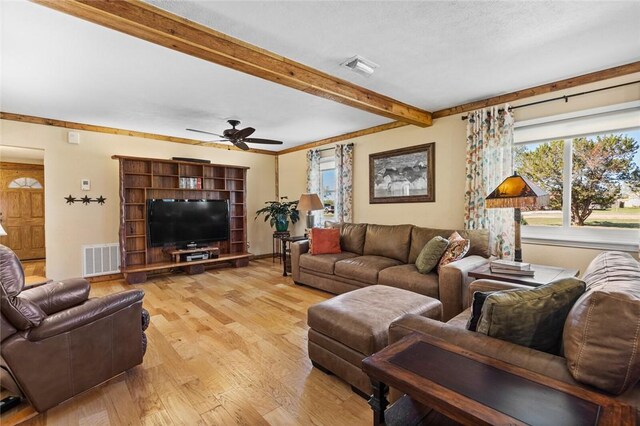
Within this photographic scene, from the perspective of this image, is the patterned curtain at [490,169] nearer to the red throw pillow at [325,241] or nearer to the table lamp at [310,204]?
the red throw pillow at [325,241]

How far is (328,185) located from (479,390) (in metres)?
5.39

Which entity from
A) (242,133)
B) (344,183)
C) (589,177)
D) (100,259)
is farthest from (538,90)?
(100,259)

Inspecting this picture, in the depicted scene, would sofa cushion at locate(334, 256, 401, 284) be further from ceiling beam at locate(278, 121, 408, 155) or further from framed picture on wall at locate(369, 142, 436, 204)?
ceiling beam at locate(278, 121, 408, 155)

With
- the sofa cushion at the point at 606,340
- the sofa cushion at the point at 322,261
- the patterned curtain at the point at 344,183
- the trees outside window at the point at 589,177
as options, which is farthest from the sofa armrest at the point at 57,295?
the trees outside window at the point at 589,177

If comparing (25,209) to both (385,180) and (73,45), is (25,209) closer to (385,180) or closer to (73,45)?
(73,45)

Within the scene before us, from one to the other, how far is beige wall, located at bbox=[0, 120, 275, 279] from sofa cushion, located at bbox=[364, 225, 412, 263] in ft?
13.3

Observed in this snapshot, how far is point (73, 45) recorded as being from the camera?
2430 millimetres

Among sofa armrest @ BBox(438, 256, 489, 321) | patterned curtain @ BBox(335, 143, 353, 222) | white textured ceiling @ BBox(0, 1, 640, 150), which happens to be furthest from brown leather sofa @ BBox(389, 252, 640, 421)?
patterned curtain @ BBox(335, 143, 353, 222)

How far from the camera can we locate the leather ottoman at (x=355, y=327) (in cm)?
193

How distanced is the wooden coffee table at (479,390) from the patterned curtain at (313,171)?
5.07 meters

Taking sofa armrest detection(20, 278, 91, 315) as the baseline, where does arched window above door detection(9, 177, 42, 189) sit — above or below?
above

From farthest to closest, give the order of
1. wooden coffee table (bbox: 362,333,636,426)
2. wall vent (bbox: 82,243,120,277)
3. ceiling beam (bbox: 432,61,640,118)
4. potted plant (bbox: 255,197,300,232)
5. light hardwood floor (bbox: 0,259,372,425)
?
1. potted plant (bbox: 255,197,300,232)
2. wall vent (bbox: 82,243,120,277)
3. ceiling beam (bbox: 432,61,640,118)
4. light hardwood floor (bbox: 0,259,372,425)
5. wooden coffee table (bbox: 362,333,636,426)

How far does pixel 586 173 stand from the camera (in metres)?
3.22

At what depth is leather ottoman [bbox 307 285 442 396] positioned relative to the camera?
193cm
